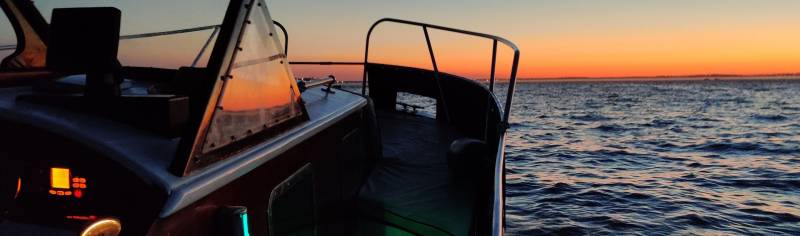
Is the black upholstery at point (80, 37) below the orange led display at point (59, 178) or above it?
above

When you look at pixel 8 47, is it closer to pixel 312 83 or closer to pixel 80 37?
pixel 312 83

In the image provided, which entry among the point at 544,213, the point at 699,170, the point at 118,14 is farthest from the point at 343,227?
the point at 699,170

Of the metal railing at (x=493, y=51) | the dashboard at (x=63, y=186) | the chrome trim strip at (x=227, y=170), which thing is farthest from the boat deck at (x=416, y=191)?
the dashboard at (x=63, y=186)

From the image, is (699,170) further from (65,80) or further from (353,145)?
(65,80)

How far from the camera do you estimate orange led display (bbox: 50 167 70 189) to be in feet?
6.64

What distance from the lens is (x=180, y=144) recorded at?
2131 millimetres

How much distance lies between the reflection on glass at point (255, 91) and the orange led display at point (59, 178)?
20.1 inches

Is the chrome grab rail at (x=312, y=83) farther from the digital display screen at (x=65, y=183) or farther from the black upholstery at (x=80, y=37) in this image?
the digital display screen at (x=65, y=183)

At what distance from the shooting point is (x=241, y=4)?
99.0 inches

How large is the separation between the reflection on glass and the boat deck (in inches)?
61.0

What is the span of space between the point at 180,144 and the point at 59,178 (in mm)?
453

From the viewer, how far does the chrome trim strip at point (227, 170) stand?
196 centimetres

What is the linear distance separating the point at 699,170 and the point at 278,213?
15.4 m

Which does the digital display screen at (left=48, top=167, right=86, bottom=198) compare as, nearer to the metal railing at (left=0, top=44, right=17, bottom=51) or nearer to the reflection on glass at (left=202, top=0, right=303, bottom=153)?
the reflection on glass at (left=202, top=0, right=303, bottom=153)
